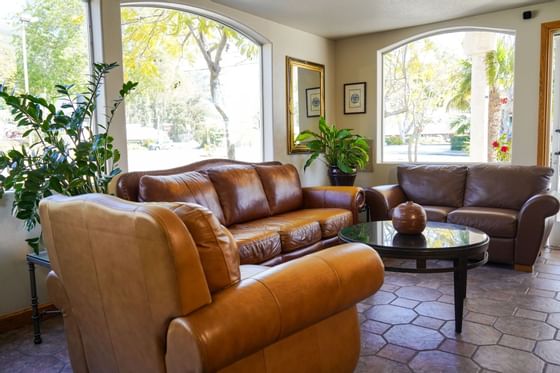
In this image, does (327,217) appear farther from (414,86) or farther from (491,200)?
(414,86)

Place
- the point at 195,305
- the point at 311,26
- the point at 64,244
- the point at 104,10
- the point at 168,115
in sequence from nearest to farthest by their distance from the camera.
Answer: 1. the point at 195,305
2. the point at 64,244
3. the point at 104,10
4. the point at 168,115
5. the point at 311,26

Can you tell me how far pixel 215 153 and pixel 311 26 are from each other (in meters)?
1.88

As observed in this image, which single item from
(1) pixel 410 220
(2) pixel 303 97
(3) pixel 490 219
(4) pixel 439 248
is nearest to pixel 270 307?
(4) pixel 439 248

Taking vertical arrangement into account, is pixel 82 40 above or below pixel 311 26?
below

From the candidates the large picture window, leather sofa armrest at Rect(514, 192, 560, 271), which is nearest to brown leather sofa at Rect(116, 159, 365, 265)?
the large picture window

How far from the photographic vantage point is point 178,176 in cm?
343

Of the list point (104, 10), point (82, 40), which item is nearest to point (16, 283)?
point (82, 40)

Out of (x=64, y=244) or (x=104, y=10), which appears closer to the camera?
(x=64, y=244)

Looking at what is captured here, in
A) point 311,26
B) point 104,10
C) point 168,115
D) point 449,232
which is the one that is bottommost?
point 449,232

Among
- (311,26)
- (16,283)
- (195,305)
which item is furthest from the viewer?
(311,26)

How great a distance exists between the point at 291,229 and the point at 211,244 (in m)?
1.98

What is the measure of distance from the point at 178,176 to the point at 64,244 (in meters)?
1.71

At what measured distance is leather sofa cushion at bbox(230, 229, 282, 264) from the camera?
9.66ft

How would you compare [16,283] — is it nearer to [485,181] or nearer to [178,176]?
[178,176]
